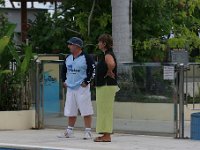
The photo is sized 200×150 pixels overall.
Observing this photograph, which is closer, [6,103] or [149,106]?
[149,106]

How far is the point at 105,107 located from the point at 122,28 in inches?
220

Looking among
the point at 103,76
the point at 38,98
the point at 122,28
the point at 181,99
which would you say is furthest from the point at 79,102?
the point at 122,28

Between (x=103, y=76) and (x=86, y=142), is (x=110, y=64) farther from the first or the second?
(x=86, y=142)

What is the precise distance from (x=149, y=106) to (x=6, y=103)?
127 inches

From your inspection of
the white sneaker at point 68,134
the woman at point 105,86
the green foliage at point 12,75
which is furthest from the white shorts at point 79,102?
the green foliage at point 12,75

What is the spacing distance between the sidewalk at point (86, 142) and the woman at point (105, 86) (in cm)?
36

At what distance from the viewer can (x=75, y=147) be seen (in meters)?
10.1

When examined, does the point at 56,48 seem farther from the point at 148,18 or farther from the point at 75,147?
the point at 75,147

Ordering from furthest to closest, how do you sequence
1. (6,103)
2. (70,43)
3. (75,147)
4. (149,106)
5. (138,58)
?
(138,58) → (6,103) → (149,106) → (70,43) → (75,147)

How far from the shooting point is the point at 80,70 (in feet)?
36.9

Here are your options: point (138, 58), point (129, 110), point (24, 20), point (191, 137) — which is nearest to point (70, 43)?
point (129, 110)

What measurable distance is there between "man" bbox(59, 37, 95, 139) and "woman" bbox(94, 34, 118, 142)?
0.46 metres

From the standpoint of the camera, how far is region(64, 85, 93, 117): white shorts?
36.7ft

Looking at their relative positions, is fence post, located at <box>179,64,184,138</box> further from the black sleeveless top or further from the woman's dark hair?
the woman's dark hair
